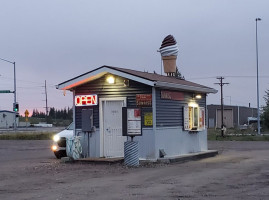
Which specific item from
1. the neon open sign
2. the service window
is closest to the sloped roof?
the neon open sign

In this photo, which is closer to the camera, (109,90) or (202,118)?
(109,90)

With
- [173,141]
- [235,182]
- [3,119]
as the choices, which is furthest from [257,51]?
[3,119]

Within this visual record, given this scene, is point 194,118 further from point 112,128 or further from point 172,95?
point 112,128

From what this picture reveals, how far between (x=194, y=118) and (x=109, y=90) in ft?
14.7

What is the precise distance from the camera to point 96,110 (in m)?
18.7

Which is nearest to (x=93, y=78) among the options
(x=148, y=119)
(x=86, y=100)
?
(x=86, y=100)

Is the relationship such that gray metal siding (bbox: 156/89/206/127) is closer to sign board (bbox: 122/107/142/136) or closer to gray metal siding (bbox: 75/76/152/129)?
gray metal siding (bbox: 75/76/152/129)

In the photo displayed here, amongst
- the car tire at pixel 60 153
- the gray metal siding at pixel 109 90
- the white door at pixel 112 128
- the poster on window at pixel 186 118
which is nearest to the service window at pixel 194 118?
the poster on window at pixel 186 118

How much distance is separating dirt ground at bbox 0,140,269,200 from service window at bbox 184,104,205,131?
289cm

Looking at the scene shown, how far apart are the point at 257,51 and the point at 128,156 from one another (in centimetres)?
3254

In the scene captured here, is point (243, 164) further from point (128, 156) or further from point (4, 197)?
point (4, 197)

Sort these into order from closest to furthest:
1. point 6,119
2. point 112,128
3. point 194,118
Result: 1. point 112,128
2. point 194,118
3. point 6,119

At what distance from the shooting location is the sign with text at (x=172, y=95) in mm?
18161

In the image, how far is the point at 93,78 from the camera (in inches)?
736
